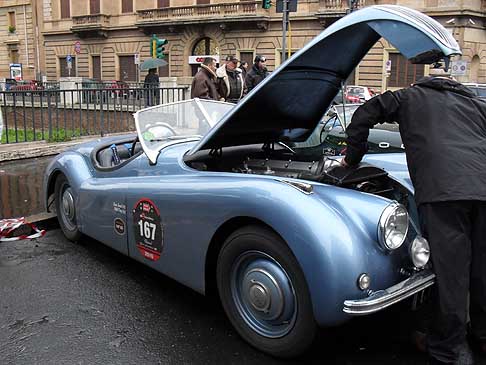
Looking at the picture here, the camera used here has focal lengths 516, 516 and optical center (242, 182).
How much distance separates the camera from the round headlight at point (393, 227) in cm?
274

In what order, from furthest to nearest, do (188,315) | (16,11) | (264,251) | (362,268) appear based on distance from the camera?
(16,11)
(188,315)
(264,251)
(362,268)

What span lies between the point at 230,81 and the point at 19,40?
55174 millimetres

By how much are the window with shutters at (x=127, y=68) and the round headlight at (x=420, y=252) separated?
4583 centimetres

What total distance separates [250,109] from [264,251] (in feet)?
3.87

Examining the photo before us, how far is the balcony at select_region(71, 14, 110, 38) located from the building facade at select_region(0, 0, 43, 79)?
816 centimetres

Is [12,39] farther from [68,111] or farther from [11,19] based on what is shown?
[68,111]

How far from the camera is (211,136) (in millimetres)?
3629

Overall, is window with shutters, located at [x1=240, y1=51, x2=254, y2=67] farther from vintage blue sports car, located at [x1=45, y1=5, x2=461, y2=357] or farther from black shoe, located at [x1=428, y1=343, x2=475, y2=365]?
black shoe, located at [x1=428, y1=343, x2=475, y2=365]

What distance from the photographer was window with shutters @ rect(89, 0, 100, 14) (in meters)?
48.4

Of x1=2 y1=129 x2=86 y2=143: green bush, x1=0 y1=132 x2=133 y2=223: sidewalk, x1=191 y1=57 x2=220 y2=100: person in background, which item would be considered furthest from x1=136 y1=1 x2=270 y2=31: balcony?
x1=191 y1=57 x2=220 y2=100: person in background

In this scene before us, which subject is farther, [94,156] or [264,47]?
[264,47]

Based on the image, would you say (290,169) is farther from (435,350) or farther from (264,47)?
(264,47)

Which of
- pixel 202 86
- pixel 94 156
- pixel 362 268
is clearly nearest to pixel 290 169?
pixel 362 268

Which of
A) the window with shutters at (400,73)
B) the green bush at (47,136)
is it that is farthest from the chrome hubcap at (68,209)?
the window with shutters at (400,73)
